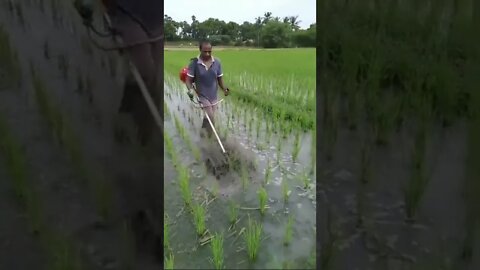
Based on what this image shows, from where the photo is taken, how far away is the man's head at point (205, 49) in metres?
1.03

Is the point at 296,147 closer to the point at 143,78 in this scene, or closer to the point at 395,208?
the point at 395,208

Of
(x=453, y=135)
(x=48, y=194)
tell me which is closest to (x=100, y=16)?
(x=48, y=194)

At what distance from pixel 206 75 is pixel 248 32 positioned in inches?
5.8

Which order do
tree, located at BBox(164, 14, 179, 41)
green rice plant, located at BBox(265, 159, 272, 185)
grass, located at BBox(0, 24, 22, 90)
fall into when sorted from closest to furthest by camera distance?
grass, located at BBox(0, 24, 22, 90), tree, located at BBox(164, 14, 179, 41), green rice plant, located at BBox(265, 159, 272, 185)

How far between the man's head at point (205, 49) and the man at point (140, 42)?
202 millimetres

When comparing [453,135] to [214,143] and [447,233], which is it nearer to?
[447,233]

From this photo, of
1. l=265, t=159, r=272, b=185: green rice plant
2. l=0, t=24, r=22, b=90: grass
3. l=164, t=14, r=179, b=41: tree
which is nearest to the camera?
l=0, t=24, r=22, b=90: grass

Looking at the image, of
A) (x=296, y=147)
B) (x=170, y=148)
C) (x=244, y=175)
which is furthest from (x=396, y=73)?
(x=170, y=148)

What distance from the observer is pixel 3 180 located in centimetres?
82

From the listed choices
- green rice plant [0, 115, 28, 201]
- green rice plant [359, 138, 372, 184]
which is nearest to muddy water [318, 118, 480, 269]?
green rice plant [359, 138, 372, 184]

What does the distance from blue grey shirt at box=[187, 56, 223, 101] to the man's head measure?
1 centimetres

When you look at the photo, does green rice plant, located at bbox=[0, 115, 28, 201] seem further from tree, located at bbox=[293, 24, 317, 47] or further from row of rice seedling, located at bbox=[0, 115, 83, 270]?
tree, located at bbox=[293, 24, 317, 47]

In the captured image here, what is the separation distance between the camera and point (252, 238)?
106 centimetres

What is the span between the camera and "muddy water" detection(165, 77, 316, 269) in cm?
105
